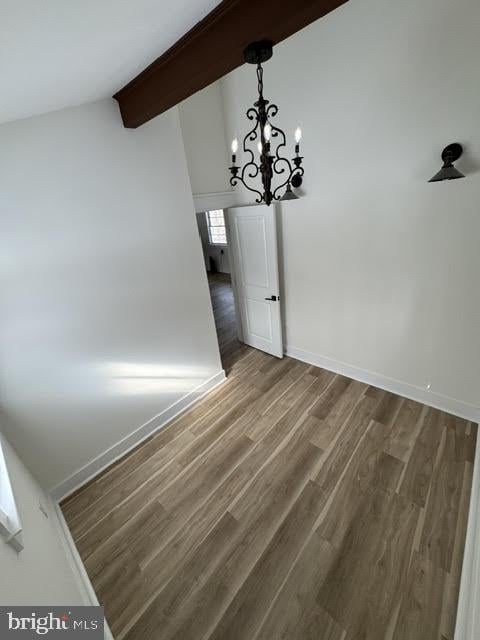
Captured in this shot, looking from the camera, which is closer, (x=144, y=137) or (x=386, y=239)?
(x=144, y=137)

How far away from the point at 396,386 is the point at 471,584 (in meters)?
1.53

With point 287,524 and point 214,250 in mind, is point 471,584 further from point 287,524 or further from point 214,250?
point 214,250

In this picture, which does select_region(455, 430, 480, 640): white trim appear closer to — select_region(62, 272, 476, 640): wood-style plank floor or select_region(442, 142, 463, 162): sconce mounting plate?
select_region(62, 272, 476, 640): wood-style plank floor

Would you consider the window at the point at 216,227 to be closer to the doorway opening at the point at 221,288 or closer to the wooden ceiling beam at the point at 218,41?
the doorway opening at the point at 221,288

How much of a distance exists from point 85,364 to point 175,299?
0.93 metres

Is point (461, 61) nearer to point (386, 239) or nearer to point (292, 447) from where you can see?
point (386, 239)

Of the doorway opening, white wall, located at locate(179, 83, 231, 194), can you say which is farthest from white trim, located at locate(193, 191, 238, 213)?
the doorway opening

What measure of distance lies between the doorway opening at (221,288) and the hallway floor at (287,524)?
1.32 metres

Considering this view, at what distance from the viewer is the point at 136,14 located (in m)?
0.77

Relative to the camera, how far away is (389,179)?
2064mm

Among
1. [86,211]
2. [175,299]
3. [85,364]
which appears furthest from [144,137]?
[85,364]

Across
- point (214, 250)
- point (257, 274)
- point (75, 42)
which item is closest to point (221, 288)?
point (214, 250)

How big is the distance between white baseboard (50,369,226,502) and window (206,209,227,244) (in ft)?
18.0

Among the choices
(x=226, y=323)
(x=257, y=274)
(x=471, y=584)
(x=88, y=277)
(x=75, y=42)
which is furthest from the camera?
(x=226, y=323)
